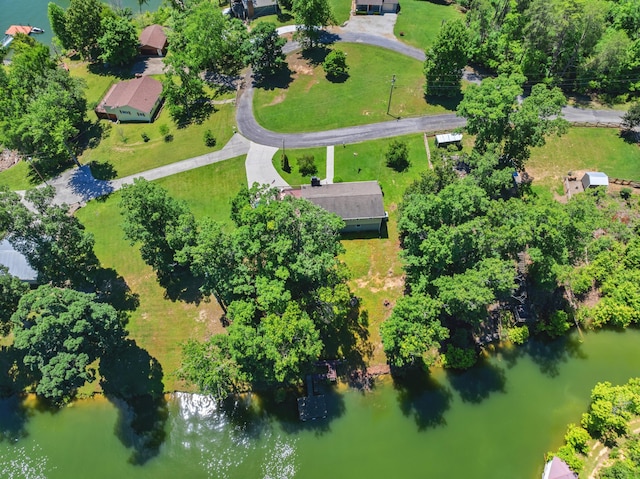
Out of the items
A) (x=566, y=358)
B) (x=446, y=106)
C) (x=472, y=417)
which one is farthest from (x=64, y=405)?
(x=446, y=106)

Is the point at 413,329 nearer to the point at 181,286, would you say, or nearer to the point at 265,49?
the point at 181,286

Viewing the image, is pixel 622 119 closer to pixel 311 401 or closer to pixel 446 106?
pixel 446 106

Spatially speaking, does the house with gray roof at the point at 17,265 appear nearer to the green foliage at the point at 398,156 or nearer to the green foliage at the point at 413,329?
the green foliage at the point at 413,329

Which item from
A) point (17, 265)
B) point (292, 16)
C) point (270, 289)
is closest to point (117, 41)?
point (292, 16)

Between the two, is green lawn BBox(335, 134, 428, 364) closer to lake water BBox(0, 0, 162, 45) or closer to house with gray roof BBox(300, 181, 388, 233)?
house with gray roof BBox(300, 181, 388, 233)

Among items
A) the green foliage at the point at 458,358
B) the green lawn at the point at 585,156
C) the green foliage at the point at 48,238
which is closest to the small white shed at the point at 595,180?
the green lawn at the point at 585,156

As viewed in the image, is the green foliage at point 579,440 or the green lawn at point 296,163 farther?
the green lawn at point 296,163
